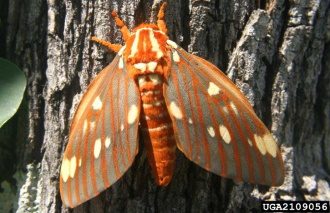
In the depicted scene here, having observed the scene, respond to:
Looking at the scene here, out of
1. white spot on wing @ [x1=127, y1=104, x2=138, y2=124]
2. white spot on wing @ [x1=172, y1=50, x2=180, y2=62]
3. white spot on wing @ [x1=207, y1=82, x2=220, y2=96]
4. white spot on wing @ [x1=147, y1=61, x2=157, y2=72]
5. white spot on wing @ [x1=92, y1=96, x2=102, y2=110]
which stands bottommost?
white spot on wing @ [x1=127, y1=104, x2=138, y2=124]

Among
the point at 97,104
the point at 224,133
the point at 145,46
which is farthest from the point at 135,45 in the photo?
the point at 224,133

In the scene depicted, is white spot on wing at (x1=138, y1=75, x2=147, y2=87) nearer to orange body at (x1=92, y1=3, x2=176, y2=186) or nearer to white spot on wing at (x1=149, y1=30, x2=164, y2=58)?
orange body at (x1=92, y1=3, x2=176, y2=186)

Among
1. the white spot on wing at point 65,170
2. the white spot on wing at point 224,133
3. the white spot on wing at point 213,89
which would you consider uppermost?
the white spot on wing at point 213,89

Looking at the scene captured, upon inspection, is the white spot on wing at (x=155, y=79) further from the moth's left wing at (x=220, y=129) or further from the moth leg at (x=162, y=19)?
the moth leg at (x=162, y=19)

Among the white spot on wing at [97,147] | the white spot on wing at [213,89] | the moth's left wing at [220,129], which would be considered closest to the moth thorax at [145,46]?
the moth's left wing at [220,129]

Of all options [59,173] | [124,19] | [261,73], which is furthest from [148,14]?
[59,173]

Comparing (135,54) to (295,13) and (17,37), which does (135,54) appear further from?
(295,13)

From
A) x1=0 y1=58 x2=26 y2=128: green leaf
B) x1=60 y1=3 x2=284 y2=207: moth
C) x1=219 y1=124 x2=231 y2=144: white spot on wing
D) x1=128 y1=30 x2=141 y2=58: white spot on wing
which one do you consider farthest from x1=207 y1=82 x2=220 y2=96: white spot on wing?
x1=0 y1=58 x2=26 y2=128: green leaf
